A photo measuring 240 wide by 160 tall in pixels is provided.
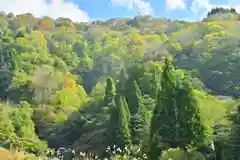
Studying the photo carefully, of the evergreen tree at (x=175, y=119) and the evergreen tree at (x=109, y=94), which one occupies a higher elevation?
the evergreen tree at (x=109, y=94)

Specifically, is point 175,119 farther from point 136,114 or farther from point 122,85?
point 122,85

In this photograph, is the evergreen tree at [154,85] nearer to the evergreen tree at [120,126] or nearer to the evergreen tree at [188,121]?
the evergreen tree at [120,126]

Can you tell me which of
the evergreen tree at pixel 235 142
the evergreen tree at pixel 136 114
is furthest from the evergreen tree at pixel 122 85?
the evergreen tree at pixel 235 142

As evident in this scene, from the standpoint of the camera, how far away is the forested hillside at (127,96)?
1838cm

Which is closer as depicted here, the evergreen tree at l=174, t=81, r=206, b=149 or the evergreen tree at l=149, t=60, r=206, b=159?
the evergreen tree at l=174, t=81, r=206, b=149

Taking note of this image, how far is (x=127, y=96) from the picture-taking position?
3050 centimetres

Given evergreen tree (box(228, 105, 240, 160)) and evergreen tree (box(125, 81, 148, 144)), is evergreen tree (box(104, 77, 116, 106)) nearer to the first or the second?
evergreen tree (box(125, 81, 148, 144))

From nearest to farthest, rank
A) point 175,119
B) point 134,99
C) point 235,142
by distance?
point 235,142, point 175,119, point 134,99

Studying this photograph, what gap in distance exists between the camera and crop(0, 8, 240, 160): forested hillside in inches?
723

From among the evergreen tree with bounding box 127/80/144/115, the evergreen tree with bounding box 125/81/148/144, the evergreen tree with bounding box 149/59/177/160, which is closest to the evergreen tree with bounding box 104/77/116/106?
the evergreen tree with bounding box 127/80/144/115

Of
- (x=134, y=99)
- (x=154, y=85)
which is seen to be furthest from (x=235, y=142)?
(x=154, y=85)

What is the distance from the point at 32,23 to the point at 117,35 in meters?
17.0

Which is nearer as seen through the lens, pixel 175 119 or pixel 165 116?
pixel 175 119

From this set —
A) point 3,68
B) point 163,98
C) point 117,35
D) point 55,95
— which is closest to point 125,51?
point 3,68
